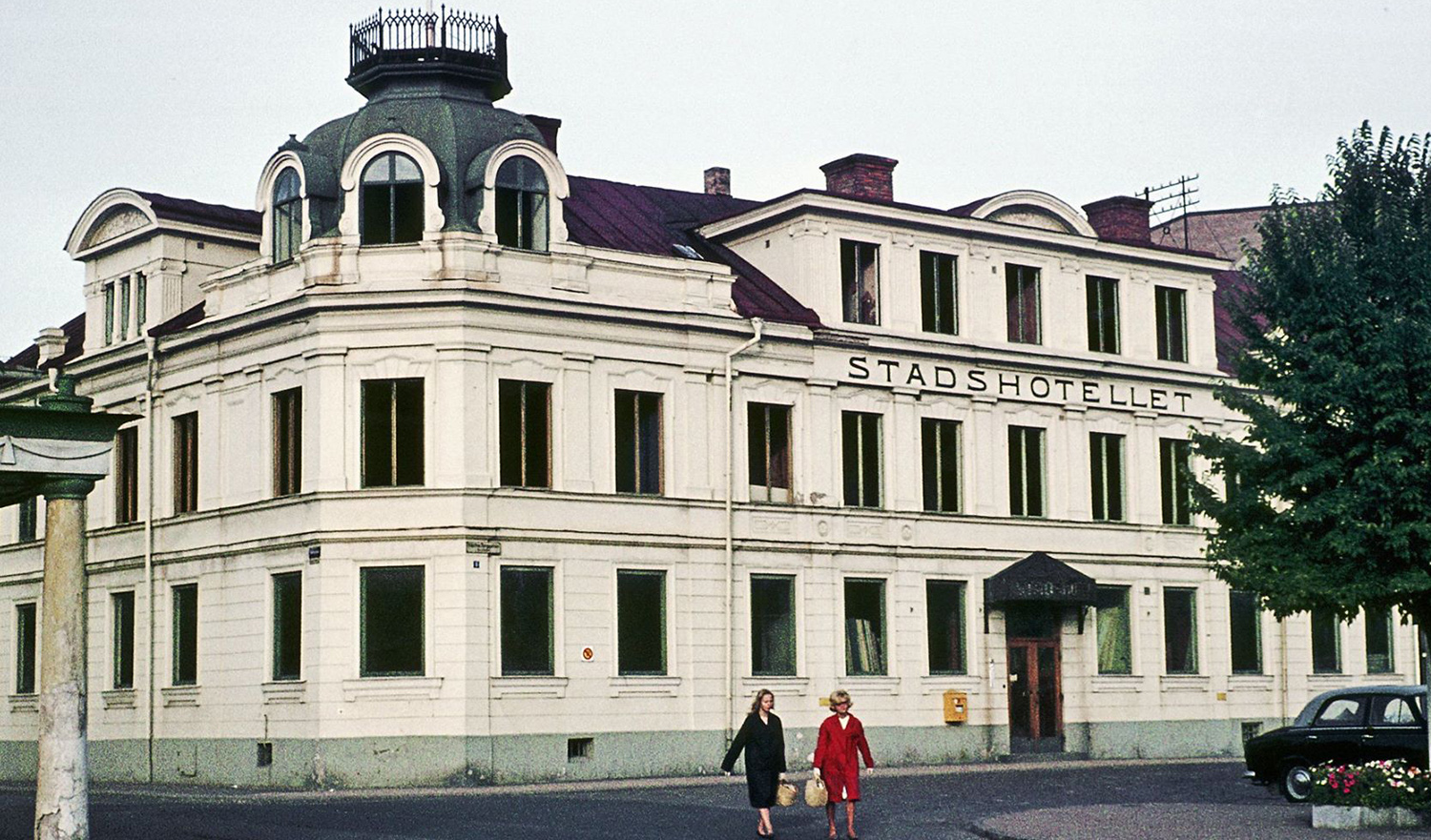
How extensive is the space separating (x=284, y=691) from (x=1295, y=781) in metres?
17.5

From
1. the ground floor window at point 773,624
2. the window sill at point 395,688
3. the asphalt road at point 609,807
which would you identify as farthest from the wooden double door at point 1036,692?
the window sill at point 395,688

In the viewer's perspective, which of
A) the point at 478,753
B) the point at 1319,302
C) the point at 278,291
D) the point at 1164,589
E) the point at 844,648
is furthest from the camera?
the point at 1164,589

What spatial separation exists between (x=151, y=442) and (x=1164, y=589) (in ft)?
72.0

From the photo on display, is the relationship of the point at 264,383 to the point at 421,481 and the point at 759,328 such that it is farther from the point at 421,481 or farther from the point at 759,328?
the point at 759,328

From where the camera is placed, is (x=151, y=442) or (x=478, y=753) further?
(x=151, y=442)

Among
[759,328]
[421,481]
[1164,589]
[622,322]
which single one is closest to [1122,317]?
[1164,589]

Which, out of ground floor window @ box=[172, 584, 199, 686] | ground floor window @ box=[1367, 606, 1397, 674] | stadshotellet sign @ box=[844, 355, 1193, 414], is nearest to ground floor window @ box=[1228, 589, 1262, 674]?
ground floor window @ box=[1367, 606, 1397, 674]

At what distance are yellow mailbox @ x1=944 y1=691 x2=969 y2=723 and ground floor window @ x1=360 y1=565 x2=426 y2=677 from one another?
37.8 feet

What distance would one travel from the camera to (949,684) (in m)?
42.1

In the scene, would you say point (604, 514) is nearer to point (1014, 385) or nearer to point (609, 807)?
point (609, 807)

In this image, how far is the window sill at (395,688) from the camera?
1398 inches

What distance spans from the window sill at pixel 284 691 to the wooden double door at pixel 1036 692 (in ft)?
49.2

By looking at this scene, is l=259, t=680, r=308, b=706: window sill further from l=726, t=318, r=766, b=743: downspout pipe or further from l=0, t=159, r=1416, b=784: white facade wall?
l=726, t=318, r=766, b=743: downspout pipe

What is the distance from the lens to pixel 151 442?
41.4 m
